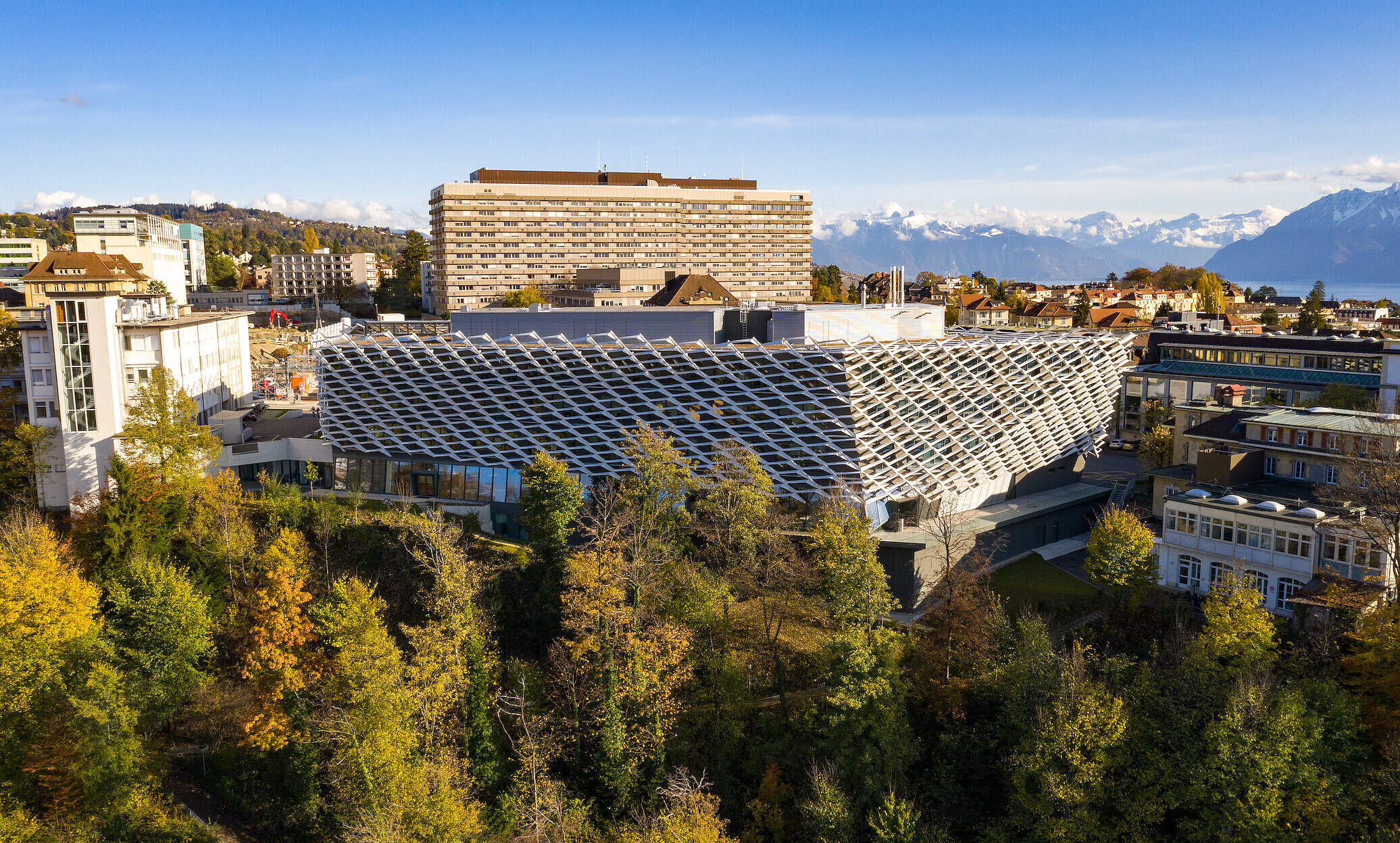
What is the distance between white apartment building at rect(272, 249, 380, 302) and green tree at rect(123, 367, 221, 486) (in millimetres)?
126075

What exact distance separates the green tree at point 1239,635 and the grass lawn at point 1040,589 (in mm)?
8628

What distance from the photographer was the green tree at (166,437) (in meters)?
48.2

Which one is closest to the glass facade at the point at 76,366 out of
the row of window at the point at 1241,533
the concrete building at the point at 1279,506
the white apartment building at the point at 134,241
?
the white apartment building at the point at 134,241

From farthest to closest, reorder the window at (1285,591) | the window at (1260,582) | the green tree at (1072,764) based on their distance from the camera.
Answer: the window at (1260,582) < the window at (1285,591) < the green tree at (1072,764)

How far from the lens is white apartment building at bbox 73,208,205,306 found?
3915 inches

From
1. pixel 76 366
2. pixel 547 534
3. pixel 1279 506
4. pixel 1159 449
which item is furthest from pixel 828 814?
pixel 76 366

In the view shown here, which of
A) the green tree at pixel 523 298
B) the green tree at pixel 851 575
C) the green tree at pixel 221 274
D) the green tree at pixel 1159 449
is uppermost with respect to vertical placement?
the green tree at pixel 221 274

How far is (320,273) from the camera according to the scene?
177 m

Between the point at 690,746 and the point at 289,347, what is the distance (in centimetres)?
8956

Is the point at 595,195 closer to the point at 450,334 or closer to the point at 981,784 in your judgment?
the point at 450,334

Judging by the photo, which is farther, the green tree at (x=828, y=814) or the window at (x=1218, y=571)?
the window at (x=1218, y=571)

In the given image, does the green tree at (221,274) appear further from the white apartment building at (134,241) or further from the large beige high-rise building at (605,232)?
the white apartment building at (134,241)

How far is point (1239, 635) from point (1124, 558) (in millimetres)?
7722

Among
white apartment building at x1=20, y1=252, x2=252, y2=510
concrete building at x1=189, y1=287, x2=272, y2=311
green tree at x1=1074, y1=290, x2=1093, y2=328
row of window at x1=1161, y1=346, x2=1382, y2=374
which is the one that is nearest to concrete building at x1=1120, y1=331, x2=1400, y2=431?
row of window at x1=1161, y1=346, x2=1382, y2=374
